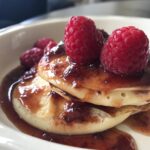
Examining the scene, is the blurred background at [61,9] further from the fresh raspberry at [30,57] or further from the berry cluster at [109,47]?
the berry cluster at [109,47]

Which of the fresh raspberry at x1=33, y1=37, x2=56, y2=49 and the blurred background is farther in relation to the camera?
the blurred background

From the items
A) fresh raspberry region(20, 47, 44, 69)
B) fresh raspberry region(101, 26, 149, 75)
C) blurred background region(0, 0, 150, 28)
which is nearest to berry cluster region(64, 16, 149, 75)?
fresh raspberry region(101, 26, 149, 75)

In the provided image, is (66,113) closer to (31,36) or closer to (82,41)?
(82,41)

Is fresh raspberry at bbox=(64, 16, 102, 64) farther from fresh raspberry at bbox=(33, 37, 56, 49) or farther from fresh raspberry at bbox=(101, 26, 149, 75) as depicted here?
fresh raspberry at bbox=(33, 37, 56, 49)

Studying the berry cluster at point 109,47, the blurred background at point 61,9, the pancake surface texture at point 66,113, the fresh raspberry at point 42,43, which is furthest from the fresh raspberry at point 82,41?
the blurred background at point 61,9

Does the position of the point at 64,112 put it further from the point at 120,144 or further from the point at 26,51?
the point at 26,51

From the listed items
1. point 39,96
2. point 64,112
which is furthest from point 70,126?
point 39,96
